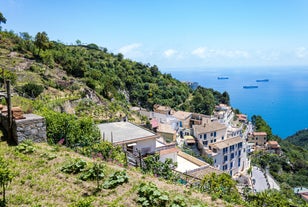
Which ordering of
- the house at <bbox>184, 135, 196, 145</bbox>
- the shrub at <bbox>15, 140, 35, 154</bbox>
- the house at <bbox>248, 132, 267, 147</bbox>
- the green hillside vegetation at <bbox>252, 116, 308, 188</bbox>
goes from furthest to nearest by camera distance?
the house at <bbox>248, 132, 267, 147</bbox>
the green hillside vegetation at <bbox>252, 116, 308, 188</bbox>
the house at <bbox>184, 135, 196, 145</bbox>
the shrub at <bbox>15, 140, 35, 154</bbox>

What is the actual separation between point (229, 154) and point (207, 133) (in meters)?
4.09

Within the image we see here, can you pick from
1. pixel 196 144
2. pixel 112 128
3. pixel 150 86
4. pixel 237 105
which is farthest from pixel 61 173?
pixel 237 105

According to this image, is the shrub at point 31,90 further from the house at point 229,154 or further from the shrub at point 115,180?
the house at point 229,154

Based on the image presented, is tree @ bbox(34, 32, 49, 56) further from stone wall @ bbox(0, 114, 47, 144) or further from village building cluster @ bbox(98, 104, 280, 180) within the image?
stone wall @ bbox(0, 114, 47, 144)

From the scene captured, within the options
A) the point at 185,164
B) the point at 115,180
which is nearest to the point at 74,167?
the point at 115,180

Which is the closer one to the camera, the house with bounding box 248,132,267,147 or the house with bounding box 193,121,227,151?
the house with bounding box 193,121,227,151

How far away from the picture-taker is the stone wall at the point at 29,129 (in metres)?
7.29

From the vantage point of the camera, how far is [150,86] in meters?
53.4

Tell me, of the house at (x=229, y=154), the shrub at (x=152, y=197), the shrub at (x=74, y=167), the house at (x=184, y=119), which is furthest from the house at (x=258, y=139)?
the shrub at (x=152, y=197)

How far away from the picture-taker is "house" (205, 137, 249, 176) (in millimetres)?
30844

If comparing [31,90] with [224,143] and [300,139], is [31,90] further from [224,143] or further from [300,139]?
[300,139]

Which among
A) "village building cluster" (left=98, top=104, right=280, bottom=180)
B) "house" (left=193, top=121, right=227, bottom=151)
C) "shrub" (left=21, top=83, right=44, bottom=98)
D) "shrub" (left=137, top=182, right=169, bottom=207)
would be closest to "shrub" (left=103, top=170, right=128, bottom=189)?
"shrub" (left=137, top=182, right=169, bottom=207)

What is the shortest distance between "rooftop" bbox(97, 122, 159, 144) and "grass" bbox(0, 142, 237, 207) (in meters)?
4.88

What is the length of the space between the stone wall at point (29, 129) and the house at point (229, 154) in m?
25.3
